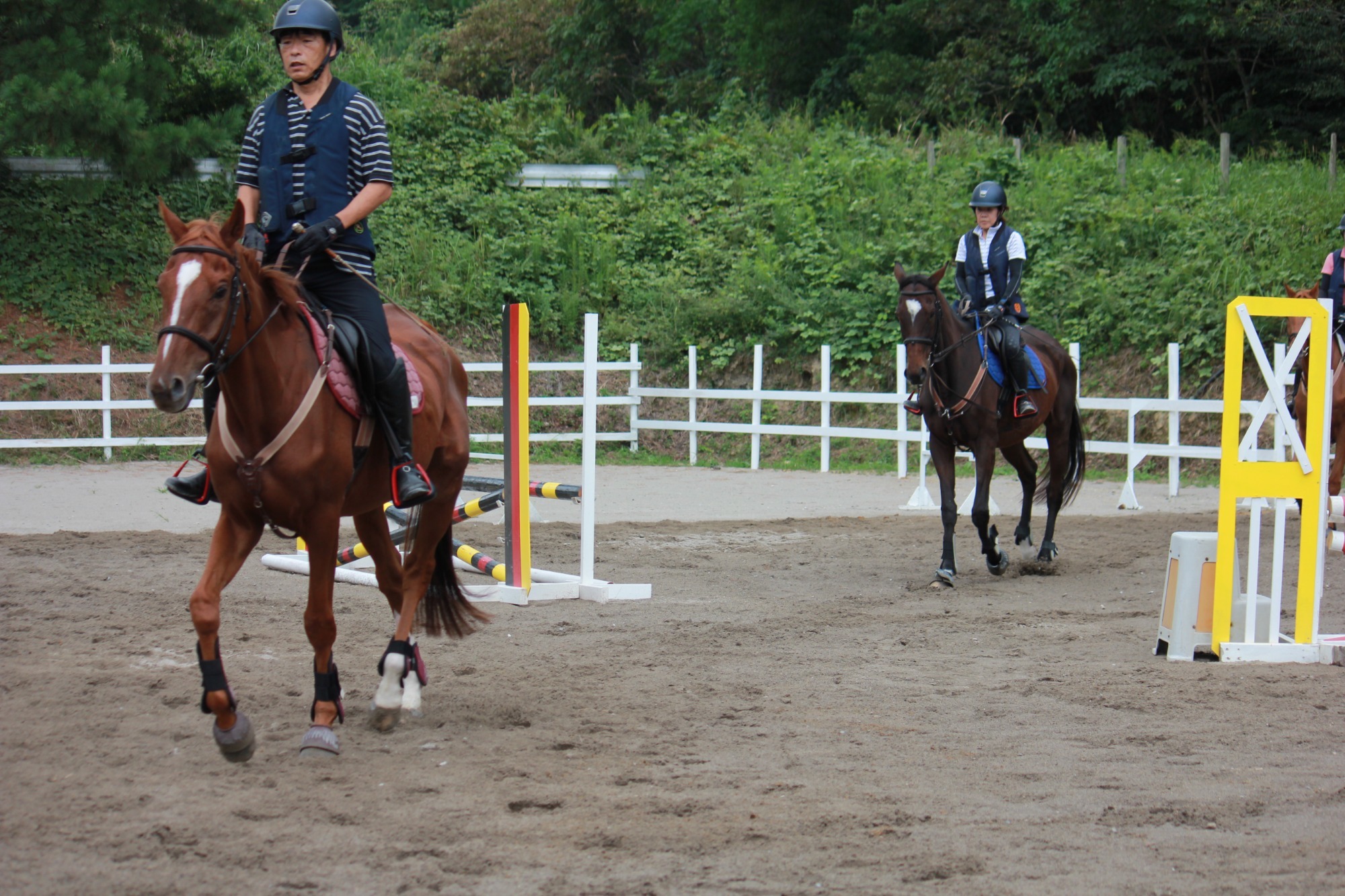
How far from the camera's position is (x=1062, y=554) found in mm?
10461

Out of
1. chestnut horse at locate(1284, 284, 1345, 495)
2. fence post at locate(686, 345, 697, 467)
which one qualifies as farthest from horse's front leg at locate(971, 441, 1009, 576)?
fence post at locate(686, 345, 697, 467)

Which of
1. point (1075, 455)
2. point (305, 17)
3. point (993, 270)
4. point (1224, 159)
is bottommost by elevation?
point (1075, 455)

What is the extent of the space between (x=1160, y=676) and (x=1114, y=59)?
854 inches

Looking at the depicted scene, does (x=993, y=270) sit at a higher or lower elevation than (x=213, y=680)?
higher

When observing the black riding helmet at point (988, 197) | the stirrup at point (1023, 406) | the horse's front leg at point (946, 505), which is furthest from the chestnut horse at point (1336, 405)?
the horse's front leg at point (946, 505)

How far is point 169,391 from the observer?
3898mm

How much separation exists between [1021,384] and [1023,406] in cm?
19

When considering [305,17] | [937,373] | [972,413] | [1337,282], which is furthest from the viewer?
[1337,282]

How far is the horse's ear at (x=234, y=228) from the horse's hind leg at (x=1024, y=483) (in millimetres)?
7572

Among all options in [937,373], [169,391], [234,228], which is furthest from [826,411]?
[169,391]

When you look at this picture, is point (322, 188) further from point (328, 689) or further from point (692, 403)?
point (692, 403)

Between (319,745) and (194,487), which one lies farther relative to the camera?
(194,487)

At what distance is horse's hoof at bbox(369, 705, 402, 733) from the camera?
16.4 feet

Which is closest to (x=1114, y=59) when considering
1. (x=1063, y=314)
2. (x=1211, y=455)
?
(x=1063, y=314)
